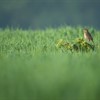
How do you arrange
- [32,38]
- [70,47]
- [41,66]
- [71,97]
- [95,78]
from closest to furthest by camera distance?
1. [71,97]
2. [95,78]
3. [41,66]
4. [70,47]
5. [32,38]

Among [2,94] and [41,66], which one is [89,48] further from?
[2,94]

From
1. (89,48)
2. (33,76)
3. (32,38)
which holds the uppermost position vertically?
(32,38)

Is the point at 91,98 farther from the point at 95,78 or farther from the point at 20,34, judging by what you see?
the point at 20,34

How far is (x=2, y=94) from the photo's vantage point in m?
5.05

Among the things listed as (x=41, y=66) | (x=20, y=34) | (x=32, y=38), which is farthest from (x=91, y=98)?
(x=20, y=34)

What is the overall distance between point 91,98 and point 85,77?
52 centimetres

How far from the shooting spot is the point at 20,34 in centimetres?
1489

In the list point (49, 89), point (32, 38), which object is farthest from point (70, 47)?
point (49, 89)

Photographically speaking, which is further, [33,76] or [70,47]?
[70,47]

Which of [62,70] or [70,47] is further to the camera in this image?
[70,47]

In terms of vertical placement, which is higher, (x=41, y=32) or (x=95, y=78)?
(x=41, y=32)

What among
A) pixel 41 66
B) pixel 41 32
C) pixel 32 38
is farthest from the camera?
pixel 41 32

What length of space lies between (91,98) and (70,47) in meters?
5.67

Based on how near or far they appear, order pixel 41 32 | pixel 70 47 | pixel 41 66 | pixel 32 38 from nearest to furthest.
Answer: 1. pixel 41 66
2. pixel 70 47
3. pixel 32 38
4. pixel 41 32
